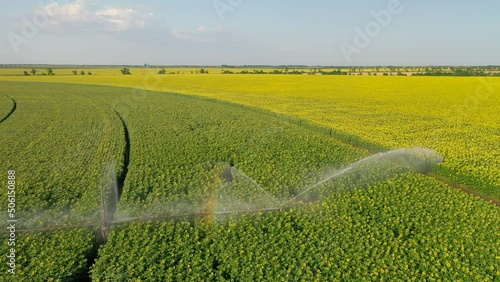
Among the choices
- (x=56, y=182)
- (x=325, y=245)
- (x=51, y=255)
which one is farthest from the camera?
(x=56, y=182)

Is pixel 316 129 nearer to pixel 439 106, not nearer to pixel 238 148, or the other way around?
pixel 238 148

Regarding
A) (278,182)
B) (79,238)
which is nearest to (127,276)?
(79,238)

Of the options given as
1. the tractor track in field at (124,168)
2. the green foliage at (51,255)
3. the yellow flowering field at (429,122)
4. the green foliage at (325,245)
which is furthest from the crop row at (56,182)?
the yellow flowering field at (429,122)

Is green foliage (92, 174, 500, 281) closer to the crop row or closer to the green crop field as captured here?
the green crop field

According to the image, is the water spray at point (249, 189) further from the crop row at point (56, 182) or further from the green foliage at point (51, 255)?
the green foliage at point (51, 255)

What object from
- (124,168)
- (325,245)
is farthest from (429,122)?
(124,168)

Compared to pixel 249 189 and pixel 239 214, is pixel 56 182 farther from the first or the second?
pixel 239 214

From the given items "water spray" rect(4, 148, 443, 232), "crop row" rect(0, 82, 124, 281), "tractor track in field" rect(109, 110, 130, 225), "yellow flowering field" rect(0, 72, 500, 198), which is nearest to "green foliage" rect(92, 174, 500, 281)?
"water spray" rect(4, 148, 443, 232)

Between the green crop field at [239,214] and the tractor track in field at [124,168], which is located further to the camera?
the tractor track in field at [124,168]

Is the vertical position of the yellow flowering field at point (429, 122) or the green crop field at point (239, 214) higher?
the yellow flowering field at point (429, 122)
